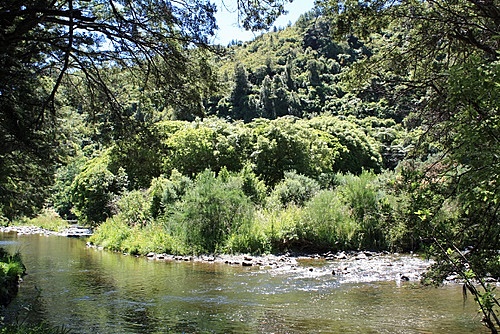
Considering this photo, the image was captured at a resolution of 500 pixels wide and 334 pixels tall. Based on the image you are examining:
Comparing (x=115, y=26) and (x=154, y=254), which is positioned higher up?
(x=115, y=26)

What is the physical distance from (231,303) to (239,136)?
25.5 meters

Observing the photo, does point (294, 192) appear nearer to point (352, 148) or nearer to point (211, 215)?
point (211, 215)

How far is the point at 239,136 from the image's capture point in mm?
37156

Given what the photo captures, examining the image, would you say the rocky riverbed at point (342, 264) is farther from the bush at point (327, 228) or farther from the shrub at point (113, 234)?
the shrub at point (113, 234)

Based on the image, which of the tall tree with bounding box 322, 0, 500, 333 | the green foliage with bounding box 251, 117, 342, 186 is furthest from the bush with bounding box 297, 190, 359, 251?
the tall tree with bounding box 322, 0, 500, 333

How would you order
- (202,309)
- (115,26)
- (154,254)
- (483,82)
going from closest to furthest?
1. (483,82)
2. (115,26)
3. (202,309)
4. (154,254)

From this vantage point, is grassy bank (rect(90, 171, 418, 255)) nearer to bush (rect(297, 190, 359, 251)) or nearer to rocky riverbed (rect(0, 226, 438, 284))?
bush (rect(297, 190, 359, 251))

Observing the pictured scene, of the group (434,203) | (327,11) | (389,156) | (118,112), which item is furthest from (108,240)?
(389,156)

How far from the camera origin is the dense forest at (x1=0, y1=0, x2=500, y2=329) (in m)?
4.99

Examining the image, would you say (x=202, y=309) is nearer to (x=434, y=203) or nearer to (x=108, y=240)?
(x=434, y=203)

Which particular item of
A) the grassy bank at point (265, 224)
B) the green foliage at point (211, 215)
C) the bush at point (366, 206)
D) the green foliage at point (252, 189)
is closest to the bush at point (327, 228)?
the grassy bank at point (265, 224)

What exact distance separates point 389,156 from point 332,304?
159 feet

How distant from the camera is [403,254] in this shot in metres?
21.4

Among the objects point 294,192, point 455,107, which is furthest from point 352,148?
point 455,107
